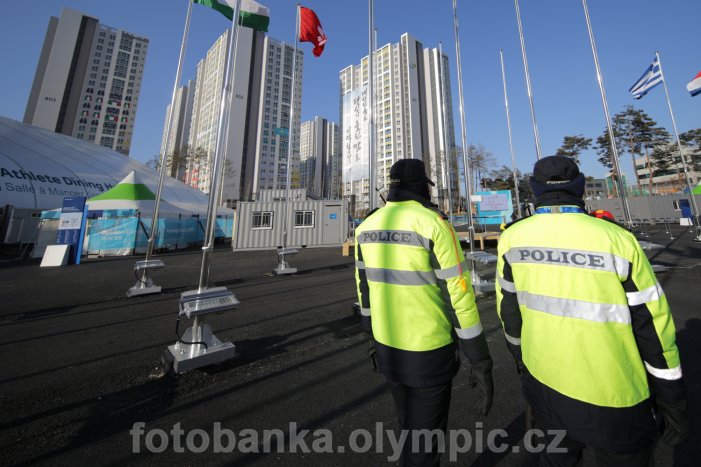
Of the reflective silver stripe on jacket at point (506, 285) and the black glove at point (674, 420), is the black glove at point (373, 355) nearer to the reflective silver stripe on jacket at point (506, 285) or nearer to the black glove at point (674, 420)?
the reflective silver stripe on jacket at point (506, 285)

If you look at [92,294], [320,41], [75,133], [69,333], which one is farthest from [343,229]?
[75,133]

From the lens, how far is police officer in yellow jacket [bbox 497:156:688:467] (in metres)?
1.28

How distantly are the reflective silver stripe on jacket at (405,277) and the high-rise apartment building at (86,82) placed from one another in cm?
10555

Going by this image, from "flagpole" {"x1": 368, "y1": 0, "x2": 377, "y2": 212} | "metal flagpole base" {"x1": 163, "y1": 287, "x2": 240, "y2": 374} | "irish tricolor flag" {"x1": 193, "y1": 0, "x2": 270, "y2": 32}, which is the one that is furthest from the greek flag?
"metal flagpole base" {"x1": 163, "y1": 287, "x2": 240, "y2": 374}

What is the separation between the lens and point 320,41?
905cm

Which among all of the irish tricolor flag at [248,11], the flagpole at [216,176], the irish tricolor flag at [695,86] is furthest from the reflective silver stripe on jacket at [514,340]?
the irish tricolor flag at [695,86]

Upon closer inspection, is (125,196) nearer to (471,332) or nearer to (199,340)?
(199,340)

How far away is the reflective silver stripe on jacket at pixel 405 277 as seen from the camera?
1.77 m

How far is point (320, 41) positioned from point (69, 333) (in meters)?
10.3

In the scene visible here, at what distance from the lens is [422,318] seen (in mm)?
1745

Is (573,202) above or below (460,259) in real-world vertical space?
above

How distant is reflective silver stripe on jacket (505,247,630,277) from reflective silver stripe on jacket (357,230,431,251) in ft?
1.86

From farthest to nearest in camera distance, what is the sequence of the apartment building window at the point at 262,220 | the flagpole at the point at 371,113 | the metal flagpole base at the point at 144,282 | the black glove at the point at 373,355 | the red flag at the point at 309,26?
the apartment building window at the point at 262,220
the red flag at the point at 309,26
the metal flagpole base at the point at 144,282
the flagpole at the point at 371,113
the black glove at the point at 373,355

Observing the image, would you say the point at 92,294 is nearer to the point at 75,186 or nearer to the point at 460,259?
the point at 460,259
